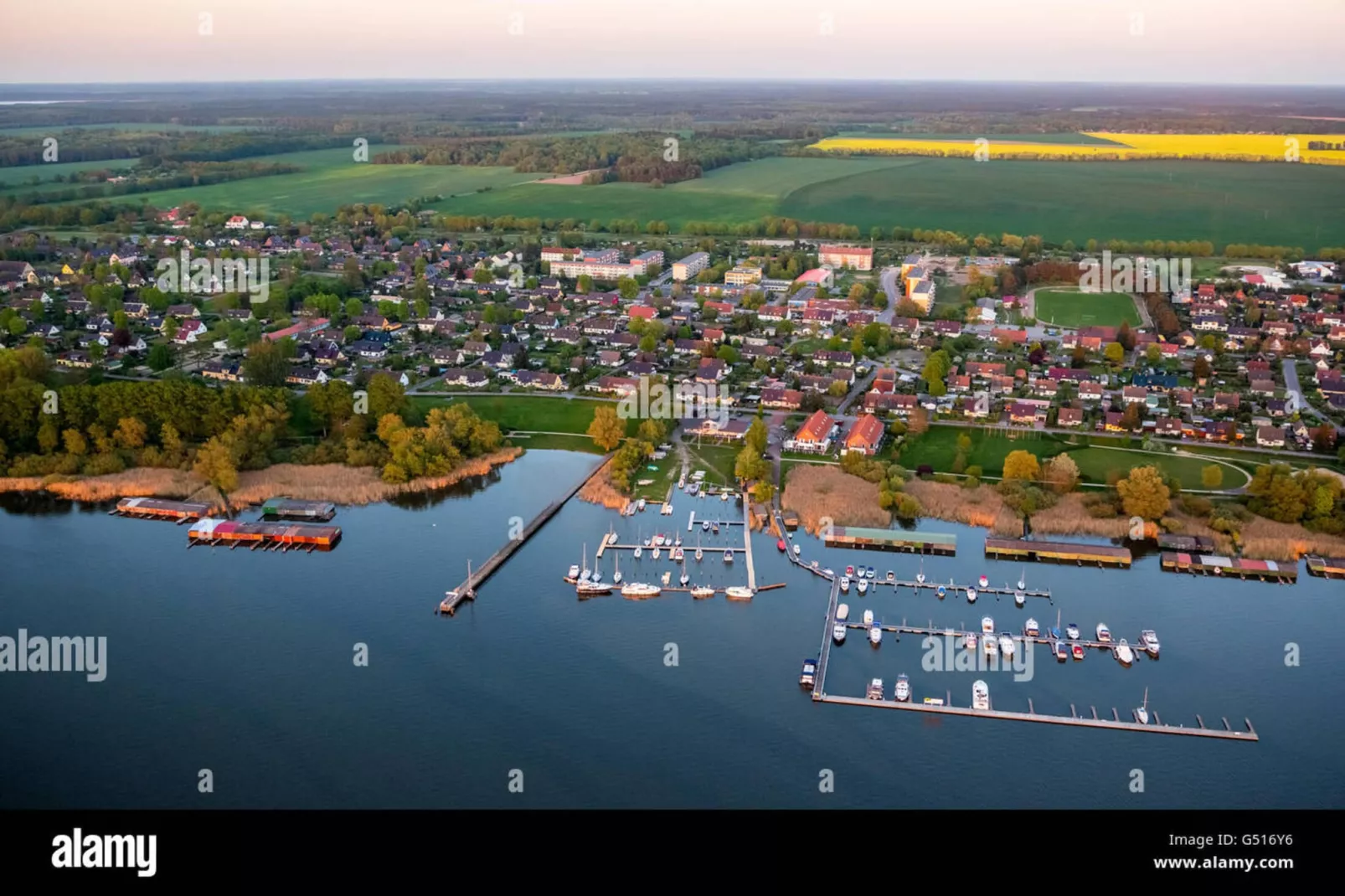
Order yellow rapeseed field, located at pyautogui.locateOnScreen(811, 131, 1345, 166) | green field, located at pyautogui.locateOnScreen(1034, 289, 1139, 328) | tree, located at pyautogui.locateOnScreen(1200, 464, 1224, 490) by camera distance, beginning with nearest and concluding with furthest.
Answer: tree, located at pyautogui.locateOnScreen(1200, 464, 1224, 490)
green field, located at pyautogui.locateOnScreen(1034, 289, 1139, 328)
yellow rapeseed field, located at pyautogui.locateOnScreen(811, 131, 1345, 166)

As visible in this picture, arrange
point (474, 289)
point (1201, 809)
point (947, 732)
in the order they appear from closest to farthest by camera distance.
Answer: point (1201, 809)
point (947, 732)
point (474, 289)

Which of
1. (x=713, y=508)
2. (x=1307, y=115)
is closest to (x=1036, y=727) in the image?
(x=713, y=508)

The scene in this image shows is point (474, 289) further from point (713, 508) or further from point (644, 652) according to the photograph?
point (644, 652)

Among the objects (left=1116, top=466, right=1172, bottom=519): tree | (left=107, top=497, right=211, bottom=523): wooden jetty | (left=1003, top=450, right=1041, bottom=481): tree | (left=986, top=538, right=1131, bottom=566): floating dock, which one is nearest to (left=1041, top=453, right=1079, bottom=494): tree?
(left=1003, top=450, right=1041, bottom=481): tree

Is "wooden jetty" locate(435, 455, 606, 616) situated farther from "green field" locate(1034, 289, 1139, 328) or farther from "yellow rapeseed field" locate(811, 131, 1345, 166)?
"yellow rapeseed field" locate(811, 131, 1345, 166)

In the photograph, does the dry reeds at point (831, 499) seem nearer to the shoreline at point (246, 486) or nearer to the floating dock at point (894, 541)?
the floating dock at point (894, 541)

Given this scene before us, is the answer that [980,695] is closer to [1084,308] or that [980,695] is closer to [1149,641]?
[1149,641]

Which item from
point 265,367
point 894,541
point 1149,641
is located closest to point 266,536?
point 265,367
